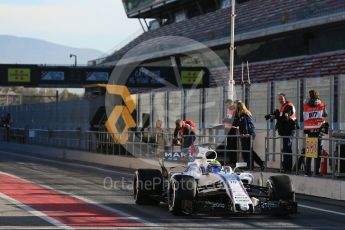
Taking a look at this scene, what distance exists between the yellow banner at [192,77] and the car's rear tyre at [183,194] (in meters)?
34.4

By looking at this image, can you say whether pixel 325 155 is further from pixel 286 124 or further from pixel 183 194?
pixel 183 194

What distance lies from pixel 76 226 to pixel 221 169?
105 inches

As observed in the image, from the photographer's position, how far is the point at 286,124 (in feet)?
54.6

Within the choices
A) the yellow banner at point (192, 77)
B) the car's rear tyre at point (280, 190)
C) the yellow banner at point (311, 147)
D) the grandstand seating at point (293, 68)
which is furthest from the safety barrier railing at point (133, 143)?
the yellow banner at point (192, 77)

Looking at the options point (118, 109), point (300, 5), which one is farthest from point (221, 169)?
point (300, 5)

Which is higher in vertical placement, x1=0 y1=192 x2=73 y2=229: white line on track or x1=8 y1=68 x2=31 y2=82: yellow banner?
x1=8 y1=68 x2=31 y2=82: yellow banner

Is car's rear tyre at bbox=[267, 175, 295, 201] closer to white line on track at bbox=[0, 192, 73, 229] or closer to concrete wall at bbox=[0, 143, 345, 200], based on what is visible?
concrete wall at bbox=[0, 143, 345, 200]

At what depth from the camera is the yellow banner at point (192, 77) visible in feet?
151

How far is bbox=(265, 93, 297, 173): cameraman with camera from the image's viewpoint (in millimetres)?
16328

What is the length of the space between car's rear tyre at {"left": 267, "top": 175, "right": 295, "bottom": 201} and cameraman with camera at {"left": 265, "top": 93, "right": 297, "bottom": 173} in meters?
4.82

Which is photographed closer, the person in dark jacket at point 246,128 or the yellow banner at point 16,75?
the person in dark jacket at point 246,128

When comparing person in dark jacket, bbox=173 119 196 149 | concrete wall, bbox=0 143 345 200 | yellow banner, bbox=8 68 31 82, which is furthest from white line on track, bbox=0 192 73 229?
yellow banner, bbox=8 68 31 82

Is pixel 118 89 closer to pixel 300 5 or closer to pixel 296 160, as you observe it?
pixel 296 160

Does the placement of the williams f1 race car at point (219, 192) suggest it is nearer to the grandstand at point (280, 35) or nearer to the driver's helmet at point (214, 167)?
the driver's helmet at point (214, 167)
